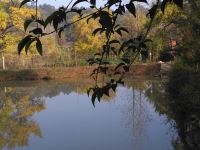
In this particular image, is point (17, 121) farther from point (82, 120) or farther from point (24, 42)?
point (24, 42)

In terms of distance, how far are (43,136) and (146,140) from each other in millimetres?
2161

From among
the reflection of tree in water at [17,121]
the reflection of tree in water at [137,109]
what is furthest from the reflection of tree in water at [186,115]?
the reflection of tree in water at [17,121]

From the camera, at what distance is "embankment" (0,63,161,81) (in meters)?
22.9

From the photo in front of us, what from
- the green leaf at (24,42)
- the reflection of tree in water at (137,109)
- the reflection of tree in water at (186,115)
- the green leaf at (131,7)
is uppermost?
the green leaf at (131,7)

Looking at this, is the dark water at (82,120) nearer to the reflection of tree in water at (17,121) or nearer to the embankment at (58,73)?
the reflection of tree in water at (17,121)

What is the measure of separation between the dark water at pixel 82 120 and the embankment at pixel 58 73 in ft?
12.1

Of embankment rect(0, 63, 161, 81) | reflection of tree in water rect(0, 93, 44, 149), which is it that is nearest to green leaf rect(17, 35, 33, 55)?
reflection of tree in water rect(0, 93, 44, 149)

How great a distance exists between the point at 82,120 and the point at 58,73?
1179 centimetres

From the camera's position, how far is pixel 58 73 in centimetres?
2338

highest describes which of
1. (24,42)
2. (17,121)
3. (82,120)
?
(24,42)

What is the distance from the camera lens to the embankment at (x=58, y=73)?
22906mm

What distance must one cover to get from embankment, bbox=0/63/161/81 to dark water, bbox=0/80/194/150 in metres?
3.69

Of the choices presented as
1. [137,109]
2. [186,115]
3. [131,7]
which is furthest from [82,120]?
[131,7]

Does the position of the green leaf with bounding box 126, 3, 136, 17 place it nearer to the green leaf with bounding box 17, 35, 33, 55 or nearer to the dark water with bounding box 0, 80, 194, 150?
the green leaf with bounding box 17, 35, 33, 55
